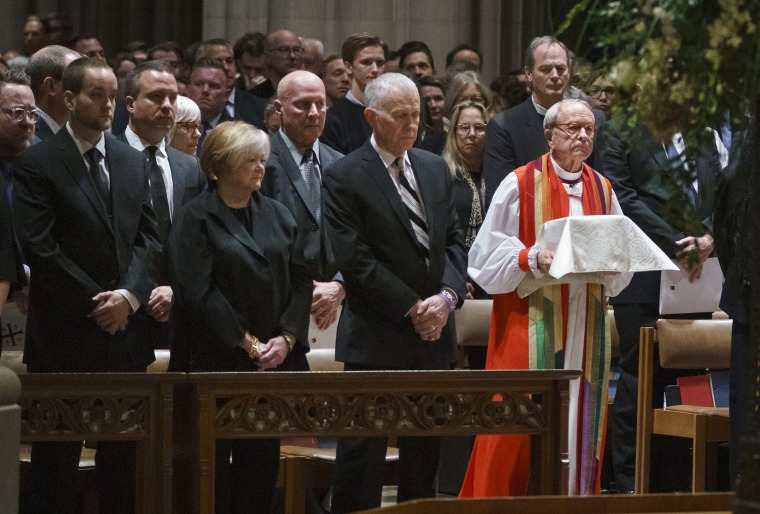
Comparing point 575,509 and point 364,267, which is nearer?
point 575,509

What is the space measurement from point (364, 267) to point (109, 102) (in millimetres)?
1256

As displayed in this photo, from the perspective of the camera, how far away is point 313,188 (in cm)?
645

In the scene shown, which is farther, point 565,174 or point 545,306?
point 565,174

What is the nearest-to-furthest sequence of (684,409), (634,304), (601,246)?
1. (601,246)
2. (684,409)
3. (634,304)

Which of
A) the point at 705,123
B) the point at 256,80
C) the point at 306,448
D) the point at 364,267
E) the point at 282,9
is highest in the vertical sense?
the point at 282,9

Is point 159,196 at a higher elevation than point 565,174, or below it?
below

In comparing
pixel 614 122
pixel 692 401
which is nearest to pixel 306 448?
pixel 692 401

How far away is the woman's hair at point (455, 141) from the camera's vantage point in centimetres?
747

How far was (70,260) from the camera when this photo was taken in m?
5.46

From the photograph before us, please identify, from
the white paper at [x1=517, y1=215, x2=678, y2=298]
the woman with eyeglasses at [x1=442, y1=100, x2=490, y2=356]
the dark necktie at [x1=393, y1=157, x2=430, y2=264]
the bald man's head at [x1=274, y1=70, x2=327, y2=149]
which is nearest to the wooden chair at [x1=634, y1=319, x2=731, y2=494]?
the white paper at [x1=517, y1=215, x2=678, y2=298]

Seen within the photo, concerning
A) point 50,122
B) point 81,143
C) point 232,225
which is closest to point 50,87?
point 50,122

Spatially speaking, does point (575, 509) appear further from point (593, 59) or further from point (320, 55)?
point (593, 59)

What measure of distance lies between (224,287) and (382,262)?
76 cm

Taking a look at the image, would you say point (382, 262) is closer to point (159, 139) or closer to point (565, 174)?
point (565, 174)
